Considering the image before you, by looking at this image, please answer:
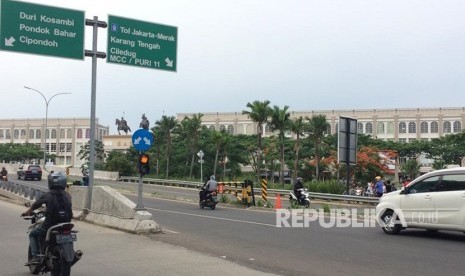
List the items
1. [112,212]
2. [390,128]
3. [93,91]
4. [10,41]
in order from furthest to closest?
[390,128], [93,91], [10,41], [112,212]

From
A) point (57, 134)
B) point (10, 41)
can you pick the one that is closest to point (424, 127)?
point (57, 134)

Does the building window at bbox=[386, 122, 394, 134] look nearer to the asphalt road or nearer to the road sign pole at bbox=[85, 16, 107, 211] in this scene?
the asphalt road

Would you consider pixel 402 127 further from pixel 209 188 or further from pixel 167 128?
pixel 209 188

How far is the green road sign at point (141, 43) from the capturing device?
17594 millimetres

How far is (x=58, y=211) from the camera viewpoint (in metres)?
7.90

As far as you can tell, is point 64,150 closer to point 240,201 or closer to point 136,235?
point 240,201

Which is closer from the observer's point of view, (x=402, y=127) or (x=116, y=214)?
(x=116, y=214)

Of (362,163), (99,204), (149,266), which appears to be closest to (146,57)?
(99,204)

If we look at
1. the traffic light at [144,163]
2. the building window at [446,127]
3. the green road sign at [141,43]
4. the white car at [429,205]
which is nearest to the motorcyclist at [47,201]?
the traffic light at [144,163]

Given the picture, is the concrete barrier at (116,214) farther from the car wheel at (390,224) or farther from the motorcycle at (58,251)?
the car wheel at (390,224)

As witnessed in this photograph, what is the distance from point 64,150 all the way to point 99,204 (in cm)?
11347

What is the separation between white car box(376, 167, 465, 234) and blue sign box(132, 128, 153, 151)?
22.3 ft

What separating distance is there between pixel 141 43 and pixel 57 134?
372 ft

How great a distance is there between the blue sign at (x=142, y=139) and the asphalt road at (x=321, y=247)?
252cm
